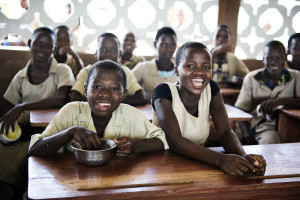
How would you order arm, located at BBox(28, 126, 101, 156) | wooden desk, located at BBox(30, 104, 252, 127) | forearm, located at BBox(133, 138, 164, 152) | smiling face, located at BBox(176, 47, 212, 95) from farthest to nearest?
wooden desk, located at BBox(30, 104, 252, 127) < smiling face, located at BBox(176, 47, 212, 95) < forearm, located at BBox(133, 138, 164, 152) < arm, located at BBox(28, 126, 101, 156)


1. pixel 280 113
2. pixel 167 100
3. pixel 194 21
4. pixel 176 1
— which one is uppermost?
pixel 176 1

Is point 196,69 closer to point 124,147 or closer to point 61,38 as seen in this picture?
point 124,147

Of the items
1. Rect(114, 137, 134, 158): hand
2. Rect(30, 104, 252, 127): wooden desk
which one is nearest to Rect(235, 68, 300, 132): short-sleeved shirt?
Rect(30, 104, 252, 127): wooden desk

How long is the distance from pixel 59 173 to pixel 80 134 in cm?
20

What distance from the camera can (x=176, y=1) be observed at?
15.0ft

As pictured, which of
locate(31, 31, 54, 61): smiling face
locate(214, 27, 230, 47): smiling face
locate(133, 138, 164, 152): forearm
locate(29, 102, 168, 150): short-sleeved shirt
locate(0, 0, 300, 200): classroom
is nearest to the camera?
locate(0, 0, 300, 200): classroom

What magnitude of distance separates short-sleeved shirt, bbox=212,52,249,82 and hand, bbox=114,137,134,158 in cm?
298

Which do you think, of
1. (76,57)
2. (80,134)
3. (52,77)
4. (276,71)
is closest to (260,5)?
(276,71)

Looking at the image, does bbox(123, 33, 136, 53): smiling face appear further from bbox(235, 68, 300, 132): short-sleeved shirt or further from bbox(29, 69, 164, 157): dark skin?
bbox(29, 69, 164, 157): dark skin

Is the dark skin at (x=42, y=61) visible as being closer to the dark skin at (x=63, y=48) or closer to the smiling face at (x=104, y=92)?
the dark skin at (x=63, y=48)

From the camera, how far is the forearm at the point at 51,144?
1.37 meters

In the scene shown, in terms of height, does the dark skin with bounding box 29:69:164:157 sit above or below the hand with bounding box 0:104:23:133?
above

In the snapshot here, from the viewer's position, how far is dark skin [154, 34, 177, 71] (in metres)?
3.38

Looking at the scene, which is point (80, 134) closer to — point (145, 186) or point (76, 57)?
point (145, 186)
